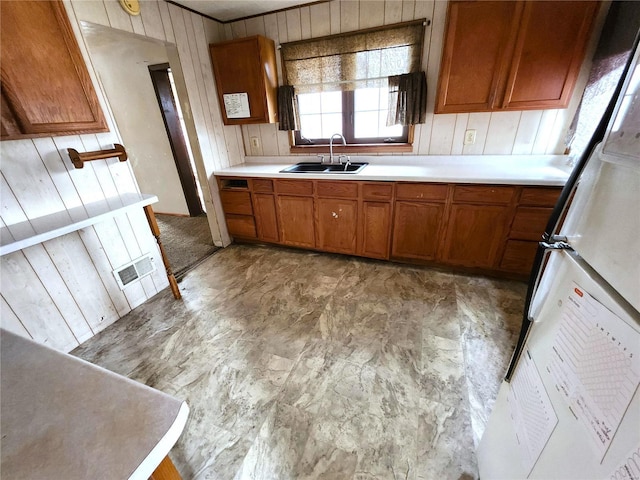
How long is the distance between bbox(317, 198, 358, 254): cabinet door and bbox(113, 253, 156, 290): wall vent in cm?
155

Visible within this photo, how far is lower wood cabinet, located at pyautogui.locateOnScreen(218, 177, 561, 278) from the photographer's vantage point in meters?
2.03

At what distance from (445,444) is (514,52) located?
2.42 metres

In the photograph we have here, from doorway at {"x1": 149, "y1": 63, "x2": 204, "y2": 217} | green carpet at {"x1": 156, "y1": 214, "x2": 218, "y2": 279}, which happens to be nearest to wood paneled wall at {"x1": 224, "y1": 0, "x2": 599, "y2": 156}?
doorway at {"x1": 149, "y1": 63, "x2": 204, "y2": 217}

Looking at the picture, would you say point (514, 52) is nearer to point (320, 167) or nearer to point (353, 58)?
point (353, 58)

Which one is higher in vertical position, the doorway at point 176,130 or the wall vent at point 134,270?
the doorway at point 176,130

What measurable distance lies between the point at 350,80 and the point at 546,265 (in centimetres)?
237

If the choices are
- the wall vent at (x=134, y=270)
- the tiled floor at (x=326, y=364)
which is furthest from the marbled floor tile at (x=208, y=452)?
the wall vent at (x=134, y=270)

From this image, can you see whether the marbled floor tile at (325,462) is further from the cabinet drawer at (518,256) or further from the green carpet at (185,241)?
the green carpet at (185,241)

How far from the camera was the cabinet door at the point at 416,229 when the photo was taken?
88.4 inches

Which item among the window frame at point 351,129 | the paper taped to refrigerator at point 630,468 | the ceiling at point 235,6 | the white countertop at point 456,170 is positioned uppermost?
the ceiling at point 235,6

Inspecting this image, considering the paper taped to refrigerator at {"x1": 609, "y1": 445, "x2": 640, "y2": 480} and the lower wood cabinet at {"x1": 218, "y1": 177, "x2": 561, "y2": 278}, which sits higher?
the paper taped to refrigerator at {"x1": 609, "y1": 445, "x2": 640, "y2": 480}

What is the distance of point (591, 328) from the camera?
56 centimetres

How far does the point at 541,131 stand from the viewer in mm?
2184

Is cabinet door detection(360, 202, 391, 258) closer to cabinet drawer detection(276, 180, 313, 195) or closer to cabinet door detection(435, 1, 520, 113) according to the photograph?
cabinet drawer detection(276, 180, 313, 195)
